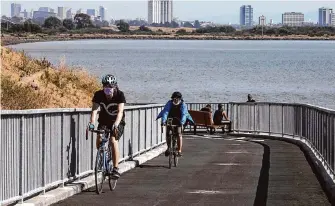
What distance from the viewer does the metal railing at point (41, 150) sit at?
13.0 metres

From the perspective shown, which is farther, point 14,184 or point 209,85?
point 209,85

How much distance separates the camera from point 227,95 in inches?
2938

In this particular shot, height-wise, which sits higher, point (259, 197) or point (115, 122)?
point (115, 122)

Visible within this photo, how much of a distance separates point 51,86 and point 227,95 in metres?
37.8

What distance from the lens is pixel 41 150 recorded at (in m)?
14.6

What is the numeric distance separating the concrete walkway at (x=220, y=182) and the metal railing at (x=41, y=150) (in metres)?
0.53

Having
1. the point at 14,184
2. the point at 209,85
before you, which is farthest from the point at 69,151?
the point at 209,85

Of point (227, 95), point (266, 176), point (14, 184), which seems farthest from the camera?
point (227, 95)

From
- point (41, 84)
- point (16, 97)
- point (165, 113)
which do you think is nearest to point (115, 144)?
point (165, 113)

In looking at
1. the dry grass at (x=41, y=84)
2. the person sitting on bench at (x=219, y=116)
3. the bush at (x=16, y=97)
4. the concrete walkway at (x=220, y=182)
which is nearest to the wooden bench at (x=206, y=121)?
the person sitting on bench at (x=219, y=116)

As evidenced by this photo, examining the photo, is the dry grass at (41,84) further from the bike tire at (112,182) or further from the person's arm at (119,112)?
the person's arm at (119,112)

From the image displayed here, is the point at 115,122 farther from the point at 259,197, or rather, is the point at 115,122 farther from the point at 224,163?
the point at 224,163

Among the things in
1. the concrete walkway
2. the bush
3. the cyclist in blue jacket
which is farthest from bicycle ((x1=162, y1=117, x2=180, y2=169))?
the bush

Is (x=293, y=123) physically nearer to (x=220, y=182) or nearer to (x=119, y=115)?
(x=220, y=182)
